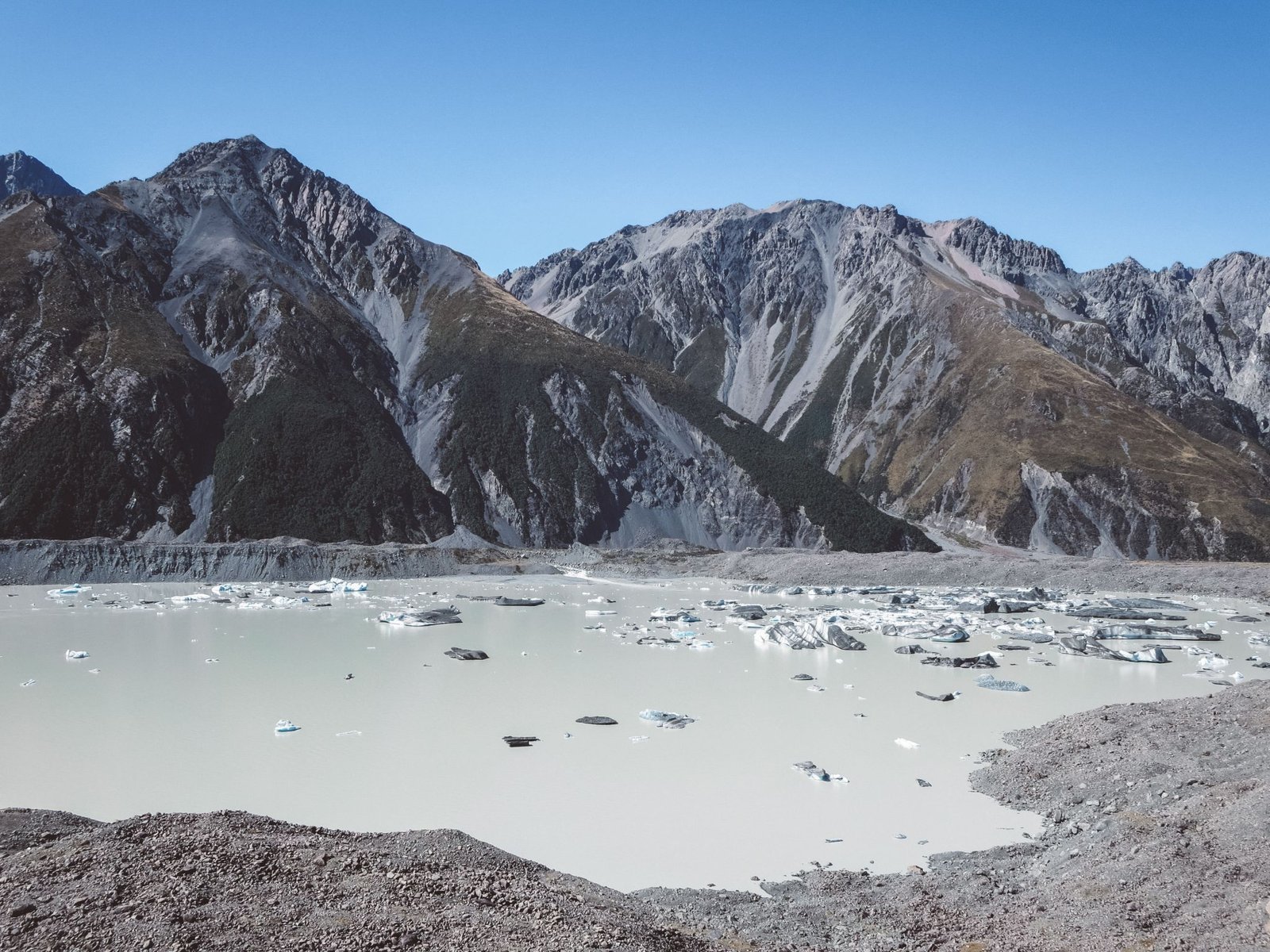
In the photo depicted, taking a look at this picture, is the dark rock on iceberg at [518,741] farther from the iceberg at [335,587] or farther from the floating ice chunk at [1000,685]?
the iceberg at [335,587]

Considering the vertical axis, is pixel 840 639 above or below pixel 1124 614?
above

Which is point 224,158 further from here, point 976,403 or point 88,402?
point 976,403

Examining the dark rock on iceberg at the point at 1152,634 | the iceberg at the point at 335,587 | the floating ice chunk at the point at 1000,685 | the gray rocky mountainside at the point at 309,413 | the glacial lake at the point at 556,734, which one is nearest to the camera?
the glacial lake at the point at 556,734

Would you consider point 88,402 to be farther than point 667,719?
Result: Yes

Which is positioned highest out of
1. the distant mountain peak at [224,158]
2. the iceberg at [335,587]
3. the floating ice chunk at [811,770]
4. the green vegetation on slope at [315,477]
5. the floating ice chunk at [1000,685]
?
the distant mountain peak at [224,158]

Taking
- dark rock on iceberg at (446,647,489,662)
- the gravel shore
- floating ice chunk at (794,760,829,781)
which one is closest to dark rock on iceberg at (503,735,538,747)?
floating ice chunk at (794,760,829,781)

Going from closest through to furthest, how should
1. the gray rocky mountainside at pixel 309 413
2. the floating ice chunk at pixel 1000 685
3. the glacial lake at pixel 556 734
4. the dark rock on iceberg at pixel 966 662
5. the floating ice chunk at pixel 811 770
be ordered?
the glacial lake at pixel 556 734 < the floating ice chunk at pixel 811 770 < the floating ice chunk at pixel 1000 685 < the dark rock on iceberg at pixel 966 662 < the gray rocky mountainside at pixel 309 413

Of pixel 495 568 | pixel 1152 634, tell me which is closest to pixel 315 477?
pixel 495 568

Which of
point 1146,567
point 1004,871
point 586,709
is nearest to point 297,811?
point 586,709

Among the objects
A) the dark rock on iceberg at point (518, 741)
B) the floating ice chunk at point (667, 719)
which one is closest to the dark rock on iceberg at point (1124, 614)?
the floating ice chunk at point (667, 719)
